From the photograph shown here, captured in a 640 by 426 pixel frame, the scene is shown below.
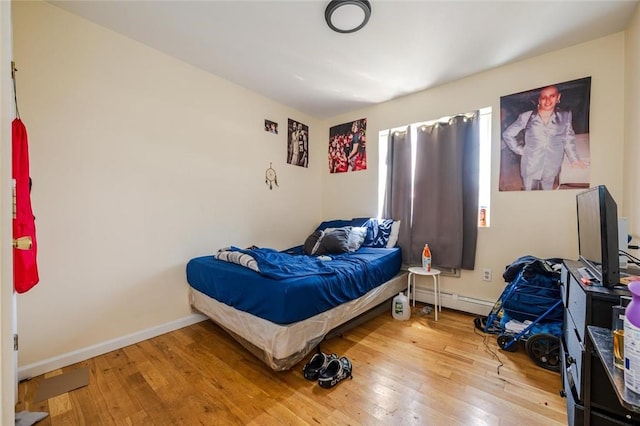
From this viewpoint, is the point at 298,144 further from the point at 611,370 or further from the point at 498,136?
the point at 611,370

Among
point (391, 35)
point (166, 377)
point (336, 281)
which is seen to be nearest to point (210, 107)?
point (391, 35)

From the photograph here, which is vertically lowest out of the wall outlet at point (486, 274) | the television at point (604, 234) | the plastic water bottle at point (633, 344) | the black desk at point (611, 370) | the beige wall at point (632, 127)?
the wall outlet at point (486, 274)

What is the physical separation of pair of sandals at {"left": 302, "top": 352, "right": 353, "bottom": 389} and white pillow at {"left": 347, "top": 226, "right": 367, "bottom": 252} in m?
1.28

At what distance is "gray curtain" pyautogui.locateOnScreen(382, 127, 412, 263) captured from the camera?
312 cm

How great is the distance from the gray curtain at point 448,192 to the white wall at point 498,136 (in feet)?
0.52

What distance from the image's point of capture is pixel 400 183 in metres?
3.17

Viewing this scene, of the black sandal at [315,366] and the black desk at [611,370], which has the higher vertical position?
the black desk at [611,370]

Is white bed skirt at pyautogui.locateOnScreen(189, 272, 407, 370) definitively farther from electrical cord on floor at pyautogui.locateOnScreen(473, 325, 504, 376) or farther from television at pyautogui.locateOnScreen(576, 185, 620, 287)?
television at pyautogui.locateOnScreen(576, 185, 620, 287)

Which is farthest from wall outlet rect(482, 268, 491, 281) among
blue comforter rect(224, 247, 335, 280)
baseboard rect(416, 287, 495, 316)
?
blue comforter rect(224, 247, 335, 280)

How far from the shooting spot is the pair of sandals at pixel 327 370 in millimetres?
1618

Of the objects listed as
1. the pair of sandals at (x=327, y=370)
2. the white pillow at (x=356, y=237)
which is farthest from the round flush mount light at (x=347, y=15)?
the pair of sandals at (x=327, y=370)

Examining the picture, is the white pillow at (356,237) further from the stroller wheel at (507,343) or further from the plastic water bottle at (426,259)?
the stroller wheel at (507,343)

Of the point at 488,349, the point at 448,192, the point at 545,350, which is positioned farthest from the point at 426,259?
the point at 545,350

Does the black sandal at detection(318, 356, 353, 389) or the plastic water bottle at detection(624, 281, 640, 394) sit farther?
the black sandal at detection(318, 356, 353, 389)
